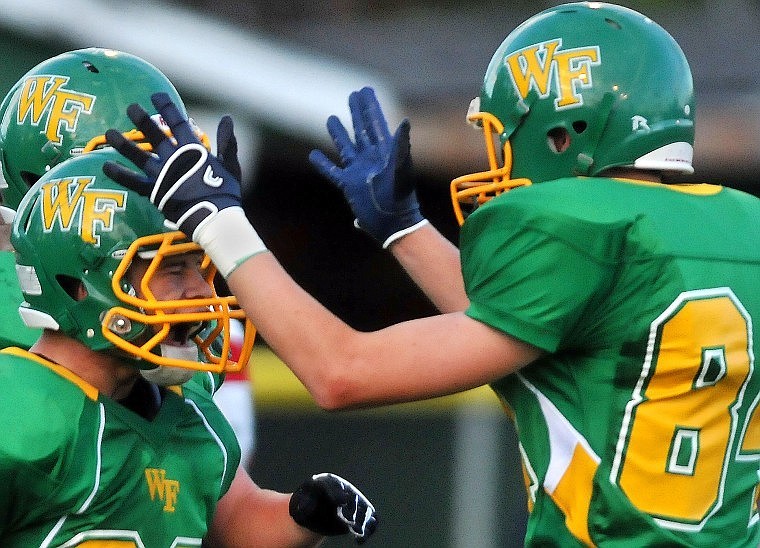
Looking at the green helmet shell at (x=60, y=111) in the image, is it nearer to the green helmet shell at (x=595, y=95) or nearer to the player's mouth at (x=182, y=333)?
the player's mouth at (x=182, y=333)

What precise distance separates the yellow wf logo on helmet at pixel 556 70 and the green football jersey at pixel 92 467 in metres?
1.03

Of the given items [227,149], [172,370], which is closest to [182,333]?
[172,370]

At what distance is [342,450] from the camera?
6.88 metres

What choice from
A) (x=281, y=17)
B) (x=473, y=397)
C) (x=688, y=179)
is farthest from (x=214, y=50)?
(x=473, y=397)

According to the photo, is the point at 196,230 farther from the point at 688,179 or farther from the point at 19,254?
the point at 688,179

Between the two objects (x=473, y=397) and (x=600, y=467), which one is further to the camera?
(x=473, y=397)

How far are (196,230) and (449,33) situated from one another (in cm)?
924

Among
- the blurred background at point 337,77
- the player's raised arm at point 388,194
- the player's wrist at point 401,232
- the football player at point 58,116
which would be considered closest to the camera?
the player's raised arm at point 388,194

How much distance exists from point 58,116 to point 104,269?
97cm

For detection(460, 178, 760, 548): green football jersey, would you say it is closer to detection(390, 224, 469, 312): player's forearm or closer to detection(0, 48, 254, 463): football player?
detection(390, 224, 469, 312): player's forearm

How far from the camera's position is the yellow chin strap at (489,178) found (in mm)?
2973

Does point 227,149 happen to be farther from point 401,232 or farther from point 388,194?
point 401,232

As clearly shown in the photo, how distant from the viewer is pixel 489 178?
302 cm

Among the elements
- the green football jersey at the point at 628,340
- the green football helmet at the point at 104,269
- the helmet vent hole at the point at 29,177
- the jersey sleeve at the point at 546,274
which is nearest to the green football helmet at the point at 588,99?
the green football jersey at the point at 628,340
